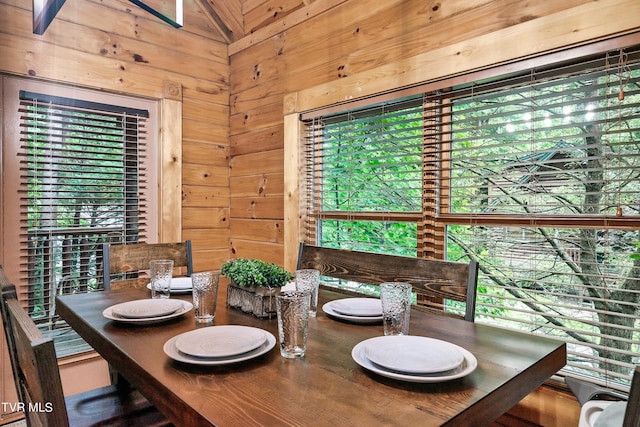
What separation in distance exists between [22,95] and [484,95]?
2469mm

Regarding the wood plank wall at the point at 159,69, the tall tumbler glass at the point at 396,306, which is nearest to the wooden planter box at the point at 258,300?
the tall tumbler glass at the point at 396,306

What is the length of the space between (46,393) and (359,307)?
3.10ft

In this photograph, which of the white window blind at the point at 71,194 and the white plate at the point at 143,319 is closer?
the white plate at the point at 143,319

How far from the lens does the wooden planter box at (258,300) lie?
4.20 ft

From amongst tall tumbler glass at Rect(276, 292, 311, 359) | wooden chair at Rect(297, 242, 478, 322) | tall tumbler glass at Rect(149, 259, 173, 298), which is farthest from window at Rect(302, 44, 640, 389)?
tall tumbler glass at Rect(149, 259, 173, 298)

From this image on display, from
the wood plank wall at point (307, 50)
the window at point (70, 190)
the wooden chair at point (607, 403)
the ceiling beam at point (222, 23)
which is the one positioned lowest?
the wooden chair at point (607, 403)

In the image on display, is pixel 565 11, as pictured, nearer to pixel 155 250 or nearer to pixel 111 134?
pixel 155 250

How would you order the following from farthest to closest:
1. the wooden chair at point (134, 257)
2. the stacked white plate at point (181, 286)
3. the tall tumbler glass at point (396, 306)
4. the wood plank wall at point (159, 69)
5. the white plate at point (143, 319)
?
the wood plank wall at point (159, 69), the wooden chair at point (134, 257), the stacked white plate at point (181, 286), the white plate at point (143, 319), the tall tumbler glass at point (396, 306)

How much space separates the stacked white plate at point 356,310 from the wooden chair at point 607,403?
1.95 ft

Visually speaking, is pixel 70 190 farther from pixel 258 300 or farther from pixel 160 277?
pixel 258 300

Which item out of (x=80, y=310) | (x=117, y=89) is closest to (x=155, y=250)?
(x=80, y=310)

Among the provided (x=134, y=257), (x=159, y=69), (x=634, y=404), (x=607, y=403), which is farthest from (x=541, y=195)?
(x=159, y=69)

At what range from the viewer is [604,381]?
1466 millimetres

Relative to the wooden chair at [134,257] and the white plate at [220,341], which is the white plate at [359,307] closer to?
the white plate at [220,341]
